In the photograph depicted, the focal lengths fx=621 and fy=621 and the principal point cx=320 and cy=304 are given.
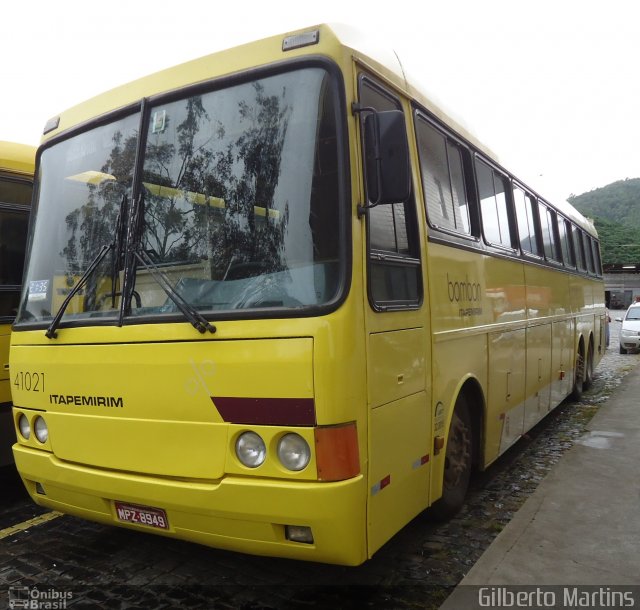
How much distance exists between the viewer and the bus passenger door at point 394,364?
128 inches

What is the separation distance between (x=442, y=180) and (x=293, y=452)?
252 cm

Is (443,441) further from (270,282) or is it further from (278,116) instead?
(278,116)

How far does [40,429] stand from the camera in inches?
154

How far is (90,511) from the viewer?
3711 mm

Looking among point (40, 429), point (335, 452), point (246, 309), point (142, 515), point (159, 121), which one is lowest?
point (142, 515)

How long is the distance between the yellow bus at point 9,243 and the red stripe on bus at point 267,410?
301 cm

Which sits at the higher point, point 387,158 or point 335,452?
point 387,158

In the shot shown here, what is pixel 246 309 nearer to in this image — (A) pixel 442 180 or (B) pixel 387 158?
(B) pixel 387 158

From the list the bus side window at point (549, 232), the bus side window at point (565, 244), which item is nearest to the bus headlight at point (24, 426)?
the bus side window at point (549, 232)

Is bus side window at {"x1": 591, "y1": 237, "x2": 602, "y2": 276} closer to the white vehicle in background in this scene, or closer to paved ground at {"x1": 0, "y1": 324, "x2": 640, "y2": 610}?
the white vehicle in background

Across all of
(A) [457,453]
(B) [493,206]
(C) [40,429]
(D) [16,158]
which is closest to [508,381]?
(A) [457,453]

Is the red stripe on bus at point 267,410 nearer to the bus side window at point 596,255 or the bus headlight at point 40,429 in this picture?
the bus headlight at point 40,429

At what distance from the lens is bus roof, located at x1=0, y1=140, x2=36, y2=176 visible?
5.56 meters

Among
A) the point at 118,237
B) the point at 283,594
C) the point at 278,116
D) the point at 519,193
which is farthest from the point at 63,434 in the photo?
the point at 519,193
